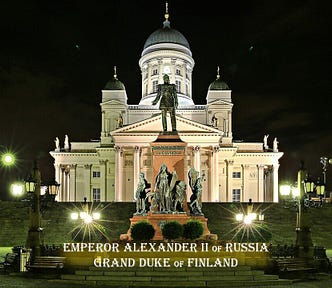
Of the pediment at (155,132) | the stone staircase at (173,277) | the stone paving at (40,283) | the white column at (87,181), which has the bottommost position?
the stone paving at (40,283)

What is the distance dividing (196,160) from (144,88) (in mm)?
21609

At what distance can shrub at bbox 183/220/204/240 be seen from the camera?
1903 centimetres

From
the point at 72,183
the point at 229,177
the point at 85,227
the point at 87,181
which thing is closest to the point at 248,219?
the point at 85,227

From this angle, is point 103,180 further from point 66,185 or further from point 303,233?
point 303,233

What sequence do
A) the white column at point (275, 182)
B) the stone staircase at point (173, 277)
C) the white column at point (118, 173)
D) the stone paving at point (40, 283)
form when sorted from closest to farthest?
the stone paving at point (40, 283)
the stone staircase at point (173, 277)
the white column at point (118, 173)
the white column at point (275, 182)

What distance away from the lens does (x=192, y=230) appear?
62.4ft

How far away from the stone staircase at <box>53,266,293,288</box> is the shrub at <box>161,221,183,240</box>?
2175 millimetres

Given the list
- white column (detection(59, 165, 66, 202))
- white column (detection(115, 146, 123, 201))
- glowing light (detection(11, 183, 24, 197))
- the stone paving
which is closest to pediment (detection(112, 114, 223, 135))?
white column (detection(115, 146, 123, 201))

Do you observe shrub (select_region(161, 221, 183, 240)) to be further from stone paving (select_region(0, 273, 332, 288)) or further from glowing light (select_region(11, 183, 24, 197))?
glowing light (select_region(11, 183, 24, 197))

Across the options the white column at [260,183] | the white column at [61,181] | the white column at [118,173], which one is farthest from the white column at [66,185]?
the white column at [260,183]

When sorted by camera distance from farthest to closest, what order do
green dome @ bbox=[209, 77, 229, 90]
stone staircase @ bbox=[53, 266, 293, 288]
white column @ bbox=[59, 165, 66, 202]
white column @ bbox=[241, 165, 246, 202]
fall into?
green dome @ bbox=[209, 77, 229, 90], white column @ bbox=[59, 165, 66, 202], white column @ bbox=[241, 165, 246, 202], stone staircase @ bbox=[53, 266, 293, 288]

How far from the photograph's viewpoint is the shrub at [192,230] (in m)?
19.0

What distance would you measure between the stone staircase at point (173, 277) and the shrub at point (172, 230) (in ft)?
7.14

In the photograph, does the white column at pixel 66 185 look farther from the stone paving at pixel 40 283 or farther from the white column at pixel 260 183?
the stone paving at pixel 40 283
